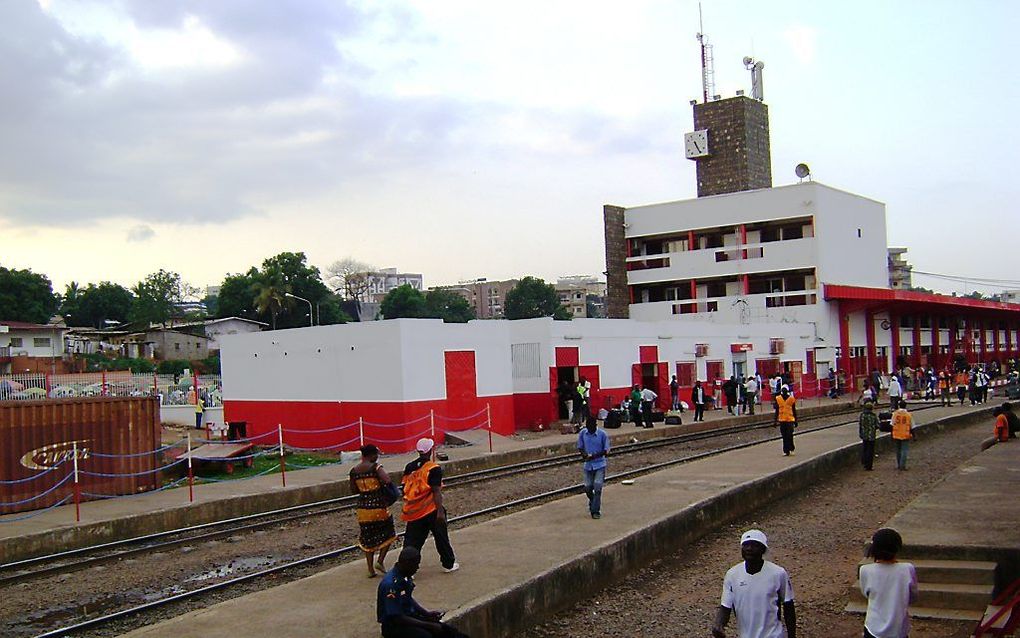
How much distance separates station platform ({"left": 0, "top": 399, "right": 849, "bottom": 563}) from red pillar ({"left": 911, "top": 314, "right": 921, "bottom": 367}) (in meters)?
42.9

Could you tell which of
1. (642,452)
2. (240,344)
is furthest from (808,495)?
(240,344)

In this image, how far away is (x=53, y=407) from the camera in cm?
1783

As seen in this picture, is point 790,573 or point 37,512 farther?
point 37,512

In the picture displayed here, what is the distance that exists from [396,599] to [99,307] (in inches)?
3848

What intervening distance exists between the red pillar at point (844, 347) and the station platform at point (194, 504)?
31.7 m

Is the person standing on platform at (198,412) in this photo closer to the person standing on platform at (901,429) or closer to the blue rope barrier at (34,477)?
the blue rope barrier at (34,477)

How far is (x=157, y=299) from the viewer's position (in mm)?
89625

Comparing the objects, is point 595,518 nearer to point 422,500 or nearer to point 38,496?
point 422,500

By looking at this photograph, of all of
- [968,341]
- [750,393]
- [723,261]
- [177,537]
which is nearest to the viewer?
[177,537]

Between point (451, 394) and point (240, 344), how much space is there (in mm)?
9108

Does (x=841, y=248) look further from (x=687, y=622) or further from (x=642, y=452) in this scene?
(x=687, y=622)

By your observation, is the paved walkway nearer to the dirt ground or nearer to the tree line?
the dirt ground

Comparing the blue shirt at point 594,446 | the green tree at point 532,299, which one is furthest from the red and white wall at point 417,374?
the green tree at point 532,299

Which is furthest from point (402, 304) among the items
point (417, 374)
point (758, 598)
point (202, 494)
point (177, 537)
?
point (758, 598)
